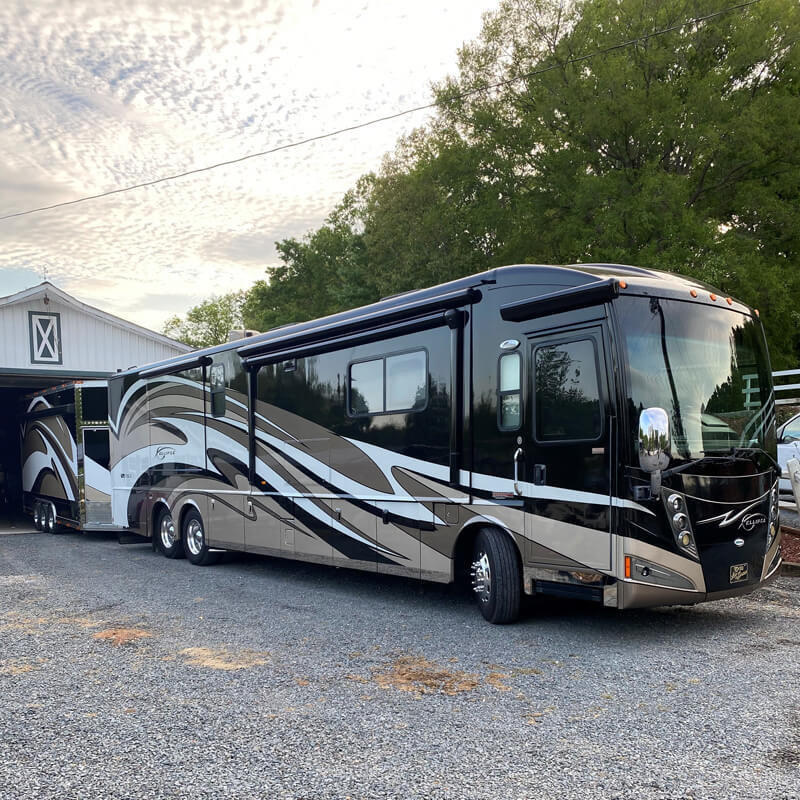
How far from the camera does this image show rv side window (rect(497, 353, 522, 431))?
24.8 feet

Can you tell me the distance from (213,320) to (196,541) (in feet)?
230

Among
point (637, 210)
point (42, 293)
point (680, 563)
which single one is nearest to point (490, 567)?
point (680, 563)

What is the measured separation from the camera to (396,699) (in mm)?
5613

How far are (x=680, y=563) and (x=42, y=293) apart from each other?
59.1 ft

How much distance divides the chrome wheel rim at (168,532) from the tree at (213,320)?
66.5 meters

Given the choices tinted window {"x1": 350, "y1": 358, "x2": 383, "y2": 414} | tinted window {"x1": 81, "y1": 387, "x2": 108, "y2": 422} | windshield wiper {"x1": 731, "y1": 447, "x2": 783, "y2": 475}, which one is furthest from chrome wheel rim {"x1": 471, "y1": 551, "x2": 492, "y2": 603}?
tinted window {"x1": 81, "y1": 387, "x2": 108, "y2": 422}

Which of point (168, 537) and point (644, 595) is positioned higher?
point (644, 595)

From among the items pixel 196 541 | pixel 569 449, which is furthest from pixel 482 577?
pixel 196 541

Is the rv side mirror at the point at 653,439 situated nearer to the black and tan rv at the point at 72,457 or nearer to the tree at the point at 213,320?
the black and tan rv at the point at 72,457

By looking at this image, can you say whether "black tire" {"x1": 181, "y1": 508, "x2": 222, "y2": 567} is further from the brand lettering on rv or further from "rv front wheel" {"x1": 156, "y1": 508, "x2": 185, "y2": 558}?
the brand lettering on rv

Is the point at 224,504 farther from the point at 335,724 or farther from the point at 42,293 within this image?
the point at 42,293

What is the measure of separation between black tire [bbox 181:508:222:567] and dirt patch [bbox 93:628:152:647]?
185 inches

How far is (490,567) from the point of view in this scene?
776 centimetres

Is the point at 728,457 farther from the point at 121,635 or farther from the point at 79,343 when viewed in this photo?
the point at 79,343
